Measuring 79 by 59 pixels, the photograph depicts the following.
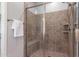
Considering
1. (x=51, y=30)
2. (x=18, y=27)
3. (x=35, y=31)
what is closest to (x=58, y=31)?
(x=51, y=30)

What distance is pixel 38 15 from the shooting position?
1.25 meters

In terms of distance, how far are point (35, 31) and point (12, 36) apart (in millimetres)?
239

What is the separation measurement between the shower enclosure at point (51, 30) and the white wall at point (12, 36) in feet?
0.21

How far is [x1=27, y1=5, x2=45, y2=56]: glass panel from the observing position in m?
1.12

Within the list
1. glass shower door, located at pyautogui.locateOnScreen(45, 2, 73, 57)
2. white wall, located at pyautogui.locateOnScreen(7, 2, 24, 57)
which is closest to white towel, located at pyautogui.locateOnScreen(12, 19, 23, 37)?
white wall, located at pyautogui.locateOnScreen(7, 2, 24, 57)

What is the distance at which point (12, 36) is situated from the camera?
1070mm

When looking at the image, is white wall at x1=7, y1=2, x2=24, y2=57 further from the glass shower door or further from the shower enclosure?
the glass shower door

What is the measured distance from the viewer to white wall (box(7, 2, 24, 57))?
101 centimetres

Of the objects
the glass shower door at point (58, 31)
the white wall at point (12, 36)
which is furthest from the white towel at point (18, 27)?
the glass shower door at point (58, 31)

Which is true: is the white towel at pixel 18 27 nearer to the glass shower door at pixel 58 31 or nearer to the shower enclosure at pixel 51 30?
the shower enclosure at pixel 51 30

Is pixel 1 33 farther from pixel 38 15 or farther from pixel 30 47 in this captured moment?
pixel 38 15

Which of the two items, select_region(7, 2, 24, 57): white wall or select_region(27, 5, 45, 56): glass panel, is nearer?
select_region(7, 2, 24, 57): white wall

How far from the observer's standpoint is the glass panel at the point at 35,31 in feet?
3.66

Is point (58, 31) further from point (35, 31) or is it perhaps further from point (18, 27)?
point (18, 27)
